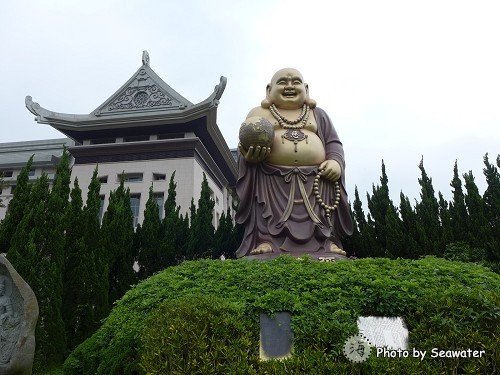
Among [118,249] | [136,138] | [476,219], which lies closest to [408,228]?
[476,219]

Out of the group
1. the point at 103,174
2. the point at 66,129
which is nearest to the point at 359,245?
the point at 103,174

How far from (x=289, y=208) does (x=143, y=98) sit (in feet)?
44.1

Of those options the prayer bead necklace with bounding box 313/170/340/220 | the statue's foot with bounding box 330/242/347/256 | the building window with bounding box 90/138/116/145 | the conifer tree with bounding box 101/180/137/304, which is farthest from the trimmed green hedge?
the building window with bounding box 90/138/116/145

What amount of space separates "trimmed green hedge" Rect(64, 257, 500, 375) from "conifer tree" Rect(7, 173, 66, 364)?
206 cm

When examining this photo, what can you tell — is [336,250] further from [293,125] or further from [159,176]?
[159,176]

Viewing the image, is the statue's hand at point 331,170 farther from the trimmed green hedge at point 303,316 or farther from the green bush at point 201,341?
the green bush at point 201,341

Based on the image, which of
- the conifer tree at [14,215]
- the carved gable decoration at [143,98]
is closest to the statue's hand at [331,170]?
the conifer tree at [14,215]

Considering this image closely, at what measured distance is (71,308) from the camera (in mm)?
6828

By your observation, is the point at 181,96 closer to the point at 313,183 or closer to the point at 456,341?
the point at 313,183

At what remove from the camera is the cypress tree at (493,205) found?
23.5ft

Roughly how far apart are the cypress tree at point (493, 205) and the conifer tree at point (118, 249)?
19.1 ft

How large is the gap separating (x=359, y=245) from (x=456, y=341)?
527 centimetres

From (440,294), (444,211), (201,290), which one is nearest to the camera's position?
(440,294)

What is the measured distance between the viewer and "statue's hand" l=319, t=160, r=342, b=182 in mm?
6332
